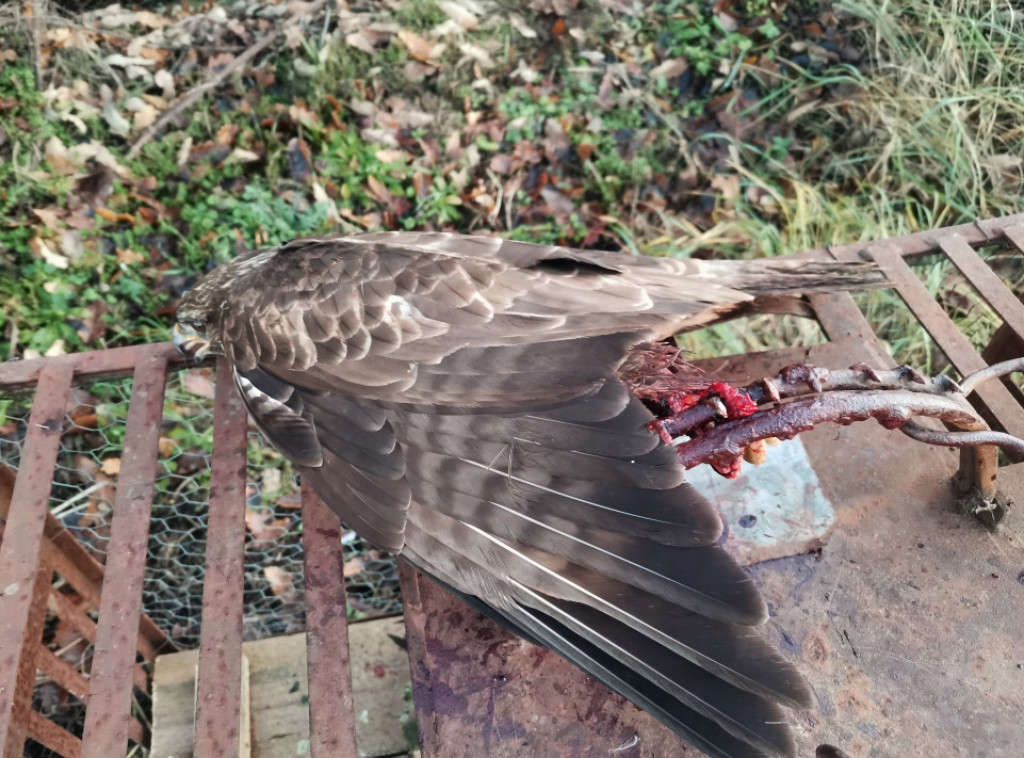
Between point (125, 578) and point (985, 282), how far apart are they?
2.60 m

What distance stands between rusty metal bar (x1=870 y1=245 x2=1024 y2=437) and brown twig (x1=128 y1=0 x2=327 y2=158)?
12.4 ft

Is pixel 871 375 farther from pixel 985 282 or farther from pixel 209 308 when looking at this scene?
pixel 209 308

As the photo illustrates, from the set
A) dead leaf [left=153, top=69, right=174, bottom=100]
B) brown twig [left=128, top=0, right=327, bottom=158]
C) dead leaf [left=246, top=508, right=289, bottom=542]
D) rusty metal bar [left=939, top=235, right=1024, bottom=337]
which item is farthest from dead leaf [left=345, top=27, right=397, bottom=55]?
rusty metal bar [left=939, top=235, right=1024, bottom=337]

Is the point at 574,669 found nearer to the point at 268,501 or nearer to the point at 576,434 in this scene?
the point at 576,434

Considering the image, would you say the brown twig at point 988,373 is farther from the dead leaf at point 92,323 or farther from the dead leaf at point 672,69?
the dead leaf at point 92,323

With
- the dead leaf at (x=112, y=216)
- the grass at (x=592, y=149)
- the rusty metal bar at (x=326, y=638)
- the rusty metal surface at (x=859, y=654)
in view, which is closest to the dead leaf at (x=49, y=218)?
the grass at (x=592, y=149)

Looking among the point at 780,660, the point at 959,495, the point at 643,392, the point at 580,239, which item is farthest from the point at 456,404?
the point at 580,239

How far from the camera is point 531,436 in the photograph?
1.76m

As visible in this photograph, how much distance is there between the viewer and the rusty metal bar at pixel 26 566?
1809 millimetres

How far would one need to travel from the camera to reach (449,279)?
205cm

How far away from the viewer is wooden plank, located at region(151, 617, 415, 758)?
2.64 m

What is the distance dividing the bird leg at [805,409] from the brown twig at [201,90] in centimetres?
373

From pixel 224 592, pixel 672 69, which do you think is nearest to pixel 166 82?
pixel 672 69

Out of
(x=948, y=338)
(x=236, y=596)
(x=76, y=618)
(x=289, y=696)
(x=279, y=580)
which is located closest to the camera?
(x=236, y=596)
